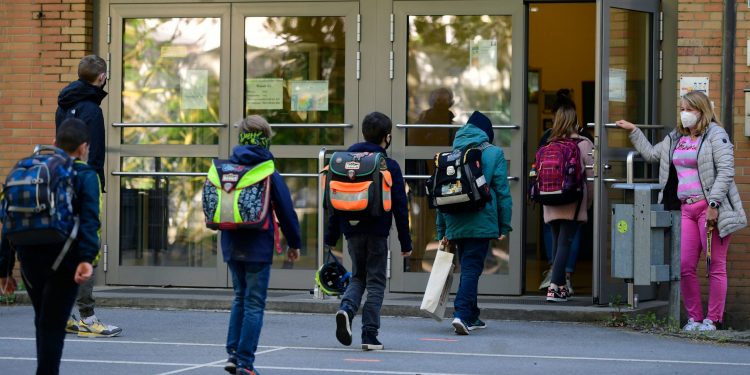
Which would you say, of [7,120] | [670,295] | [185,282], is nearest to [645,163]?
[670,295]

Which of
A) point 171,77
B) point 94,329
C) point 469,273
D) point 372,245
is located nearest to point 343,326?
point 372,245

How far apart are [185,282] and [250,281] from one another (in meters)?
5.23

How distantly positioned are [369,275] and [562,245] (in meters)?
3.11

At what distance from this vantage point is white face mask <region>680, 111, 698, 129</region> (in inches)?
435

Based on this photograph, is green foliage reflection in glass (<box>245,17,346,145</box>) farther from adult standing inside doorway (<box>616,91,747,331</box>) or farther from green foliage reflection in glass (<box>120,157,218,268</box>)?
adult standing inside doorway (<box>616,91,747,331</box>)

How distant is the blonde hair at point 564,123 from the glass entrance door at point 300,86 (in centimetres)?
189

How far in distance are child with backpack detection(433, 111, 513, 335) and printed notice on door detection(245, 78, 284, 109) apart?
117 inches

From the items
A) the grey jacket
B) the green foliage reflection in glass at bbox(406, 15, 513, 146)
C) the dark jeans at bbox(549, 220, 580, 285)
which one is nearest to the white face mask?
the grey jacket

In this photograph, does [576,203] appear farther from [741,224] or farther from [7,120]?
[7,120]

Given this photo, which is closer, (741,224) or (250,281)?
(250,281)

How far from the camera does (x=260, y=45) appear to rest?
1305 centimetres

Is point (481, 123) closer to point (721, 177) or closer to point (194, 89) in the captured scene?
point (721, 177)

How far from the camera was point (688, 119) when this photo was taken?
11070 mm

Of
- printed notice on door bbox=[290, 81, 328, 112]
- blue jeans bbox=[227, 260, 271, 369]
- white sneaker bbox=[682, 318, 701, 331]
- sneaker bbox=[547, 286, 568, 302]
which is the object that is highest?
printed notice on door bbox=[290, 81, 328, 112]
